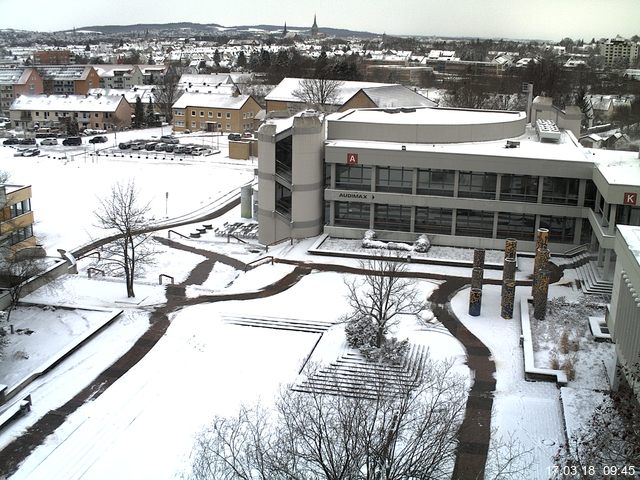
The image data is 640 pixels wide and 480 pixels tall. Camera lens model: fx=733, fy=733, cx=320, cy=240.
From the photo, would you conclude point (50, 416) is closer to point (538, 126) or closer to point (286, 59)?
point (538, 126)

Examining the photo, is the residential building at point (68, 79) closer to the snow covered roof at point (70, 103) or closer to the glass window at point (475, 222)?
the snow covered roof at point (70, 103)

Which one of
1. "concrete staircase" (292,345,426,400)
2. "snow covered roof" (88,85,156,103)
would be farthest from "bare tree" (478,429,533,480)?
"snow covered roof" (88,85,156,103)

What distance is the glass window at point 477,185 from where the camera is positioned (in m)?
47.4

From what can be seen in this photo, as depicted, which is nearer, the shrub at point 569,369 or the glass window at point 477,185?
the shrub at point 569,369

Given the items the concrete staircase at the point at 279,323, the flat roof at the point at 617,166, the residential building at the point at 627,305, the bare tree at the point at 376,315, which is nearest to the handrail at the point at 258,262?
the concrete staircase at the point at 279,323

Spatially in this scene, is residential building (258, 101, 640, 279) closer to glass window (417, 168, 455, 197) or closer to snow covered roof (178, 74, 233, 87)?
glass window (417, 168, 455, 197)

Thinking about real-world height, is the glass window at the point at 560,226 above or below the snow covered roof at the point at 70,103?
below

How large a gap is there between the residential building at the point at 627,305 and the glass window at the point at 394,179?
20199 mm

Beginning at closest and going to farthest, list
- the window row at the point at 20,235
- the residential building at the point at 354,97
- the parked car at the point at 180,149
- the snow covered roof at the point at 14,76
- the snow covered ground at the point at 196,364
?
the snow covered ground at the point at 196,364, the window row at the point at 20,235, the parked car at the point at 180,149, the residential building at the point at 354,97, the snow covered roof at the point at 14,76

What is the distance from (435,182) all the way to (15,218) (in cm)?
2624

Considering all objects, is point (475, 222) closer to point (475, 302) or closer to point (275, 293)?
point (475, 302)

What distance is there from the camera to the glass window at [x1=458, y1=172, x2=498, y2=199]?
47375 millimetres

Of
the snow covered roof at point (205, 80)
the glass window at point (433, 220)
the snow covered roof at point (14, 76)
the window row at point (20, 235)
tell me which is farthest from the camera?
the snow covered roof at point (14, 76)

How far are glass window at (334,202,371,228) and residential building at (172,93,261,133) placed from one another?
5833 cm
